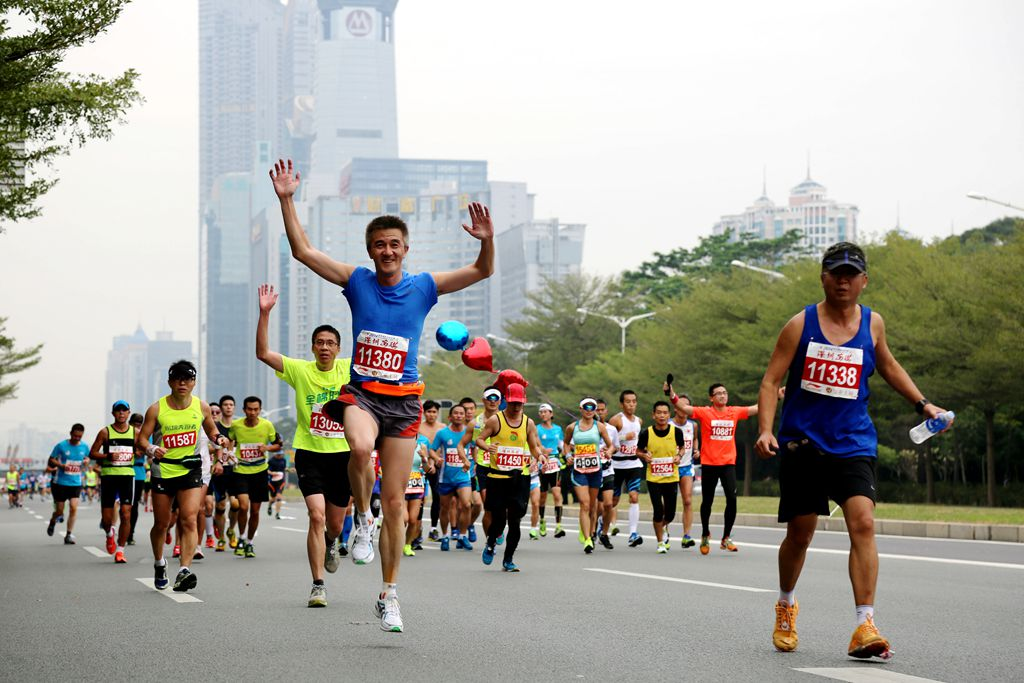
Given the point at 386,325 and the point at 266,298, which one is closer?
the point at 386,325

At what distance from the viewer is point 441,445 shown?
64.7 feet

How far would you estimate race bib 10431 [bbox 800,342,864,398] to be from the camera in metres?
7.72

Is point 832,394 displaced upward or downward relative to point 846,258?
downward

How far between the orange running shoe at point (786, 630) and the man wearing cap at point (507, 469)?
7.53m

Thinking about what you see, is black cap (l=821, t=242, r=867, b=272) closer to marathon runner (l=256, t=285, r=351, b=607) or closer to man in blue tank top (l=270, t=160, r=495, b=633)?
man in blue tank top (l=270, t=160, r=495, b=633)

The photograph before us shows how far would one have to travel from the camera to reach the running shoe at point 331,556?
1069cm

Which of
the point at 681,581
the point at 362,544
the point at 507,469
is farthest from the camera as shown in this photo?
the point at 507,469

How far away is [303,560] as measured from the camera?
57.2 feet

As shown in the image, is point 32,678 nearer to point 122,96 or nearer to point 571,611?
point 571,611

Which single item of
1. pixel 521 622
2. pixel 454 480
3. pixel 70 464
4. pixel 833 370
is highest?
pixel 833 370

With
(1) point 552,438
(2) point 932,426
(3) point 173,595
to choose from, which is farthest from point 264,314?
(1) point 552,438

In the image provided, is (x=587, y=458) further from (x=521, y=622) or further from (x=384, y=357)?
(x=384, y=357)

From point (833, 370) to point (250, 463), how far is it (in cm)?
1170

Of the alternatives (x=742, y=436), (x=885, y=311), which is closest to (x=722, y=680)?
(x=885, y=311)
